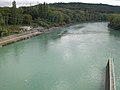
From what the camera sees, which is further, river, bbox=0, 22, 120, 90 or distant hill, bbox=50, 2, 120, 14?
distant hill, bbox=50, 2, 120, 14

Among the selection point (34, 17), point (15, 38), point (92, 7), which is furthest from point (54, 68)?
point (92, 7)

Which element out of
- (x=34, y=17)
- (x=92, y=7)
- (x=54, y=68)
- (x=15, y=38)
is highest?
(x=92, y=7)

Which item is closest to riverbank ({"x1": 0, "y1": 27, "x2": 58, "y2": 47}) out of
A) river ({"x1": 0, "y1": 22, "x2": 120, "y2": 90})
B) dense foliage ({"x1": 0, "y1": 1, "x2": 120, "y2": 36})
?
dense foliage ({"x1": 0, "y1": 1, "x2": 120, "y2": 36})

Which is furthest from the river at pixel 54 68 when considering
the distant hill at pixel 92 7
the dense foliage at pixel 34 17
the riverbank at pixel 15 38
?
the distant hill at pixel 92 7

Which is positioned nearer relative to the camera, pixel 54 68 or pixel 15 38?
pixel 54 68

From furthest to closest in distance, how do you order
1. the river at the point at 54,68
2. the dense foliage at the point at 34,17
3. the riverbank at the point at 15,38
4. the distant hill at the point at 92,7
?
the distant hill at the point at 92,7, the dense foliage at the point at 34,17, the riverbank at the point at 15,38, the river at the point at 54,68

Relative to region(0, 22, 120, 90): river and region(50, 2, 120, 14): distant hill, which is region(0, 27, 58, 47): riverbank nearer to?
region(0, 22, 120, 90): river

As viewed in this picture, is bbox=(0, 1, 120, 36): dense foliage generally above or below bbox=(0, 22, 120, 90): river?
above

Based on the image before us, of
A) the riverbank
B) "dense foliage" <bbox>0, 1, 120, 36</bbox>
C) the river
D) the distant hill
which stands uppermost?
the distant hill

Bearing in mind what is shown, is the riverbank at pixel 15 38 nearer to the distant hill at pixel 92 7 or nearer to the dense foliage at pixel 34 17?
the dense foliage at pixel 34 17

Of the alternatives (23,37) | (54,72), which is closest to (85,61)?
(54,72)

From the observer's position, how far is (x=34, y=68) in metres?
10.3

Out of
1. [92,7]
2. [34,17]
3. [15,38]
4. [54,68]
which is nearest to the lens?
[54,68]

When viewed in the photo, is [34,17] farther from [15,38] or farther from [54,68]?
[54,68]
